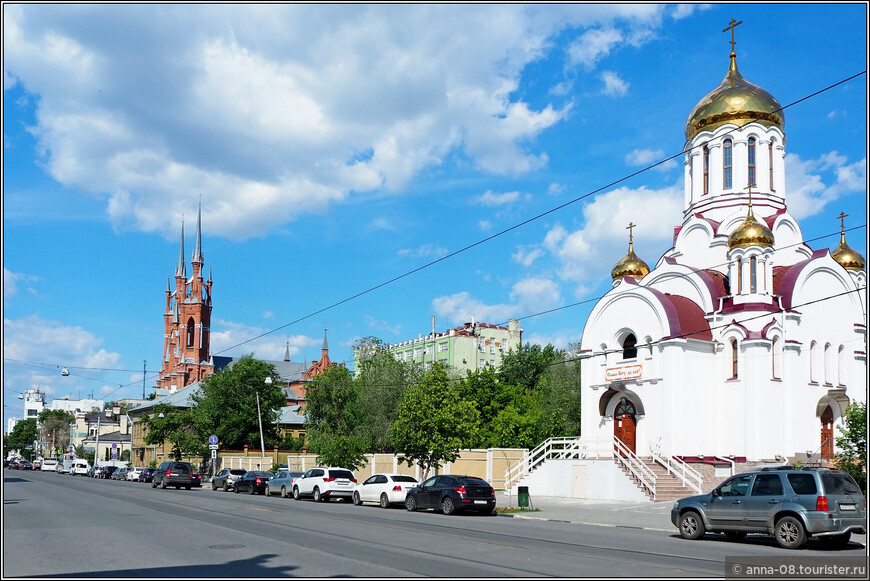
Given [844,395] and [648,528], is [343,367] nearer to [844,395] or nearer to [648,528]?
[844,395]

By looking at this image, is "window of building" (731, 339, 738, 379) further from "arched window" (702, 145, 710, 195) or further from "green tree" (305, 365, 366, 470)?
"green tree" (305, 365, 366, 470)

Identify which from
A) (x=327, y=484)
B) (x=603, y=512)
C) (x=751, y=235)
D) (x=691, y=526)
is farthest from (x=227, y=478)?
(x=691, y=526)

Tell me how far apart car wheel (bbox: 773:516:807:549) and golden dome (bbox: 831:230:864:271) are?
2982 cm

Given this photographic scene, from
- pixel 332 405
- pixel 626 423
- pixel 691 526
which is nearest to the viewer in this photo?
pixel 691 526

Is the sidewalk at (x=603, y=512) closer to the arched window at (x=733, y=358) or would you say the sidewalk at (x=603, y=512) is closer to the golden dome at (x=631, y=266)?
the arched window at (x=733, y=358)

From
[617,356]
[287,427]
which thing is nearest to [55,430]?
[287,427]

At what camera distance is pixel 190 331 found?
131 meters

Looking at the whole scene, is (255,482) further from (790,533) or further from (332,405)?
(790,533)

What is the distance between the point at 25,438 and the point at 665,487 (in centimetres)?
16450

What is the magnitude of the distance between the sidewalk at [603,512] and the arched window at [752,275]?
1131 centimetres

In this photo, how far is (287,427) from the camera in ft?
290

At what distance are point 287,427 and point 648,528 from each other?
235ft

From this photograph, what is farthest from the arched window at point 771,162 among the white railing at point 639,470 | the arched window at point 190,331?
the arched window at point 190,331

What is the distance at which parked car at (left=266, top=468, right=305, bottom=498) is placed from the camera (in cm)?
3706
